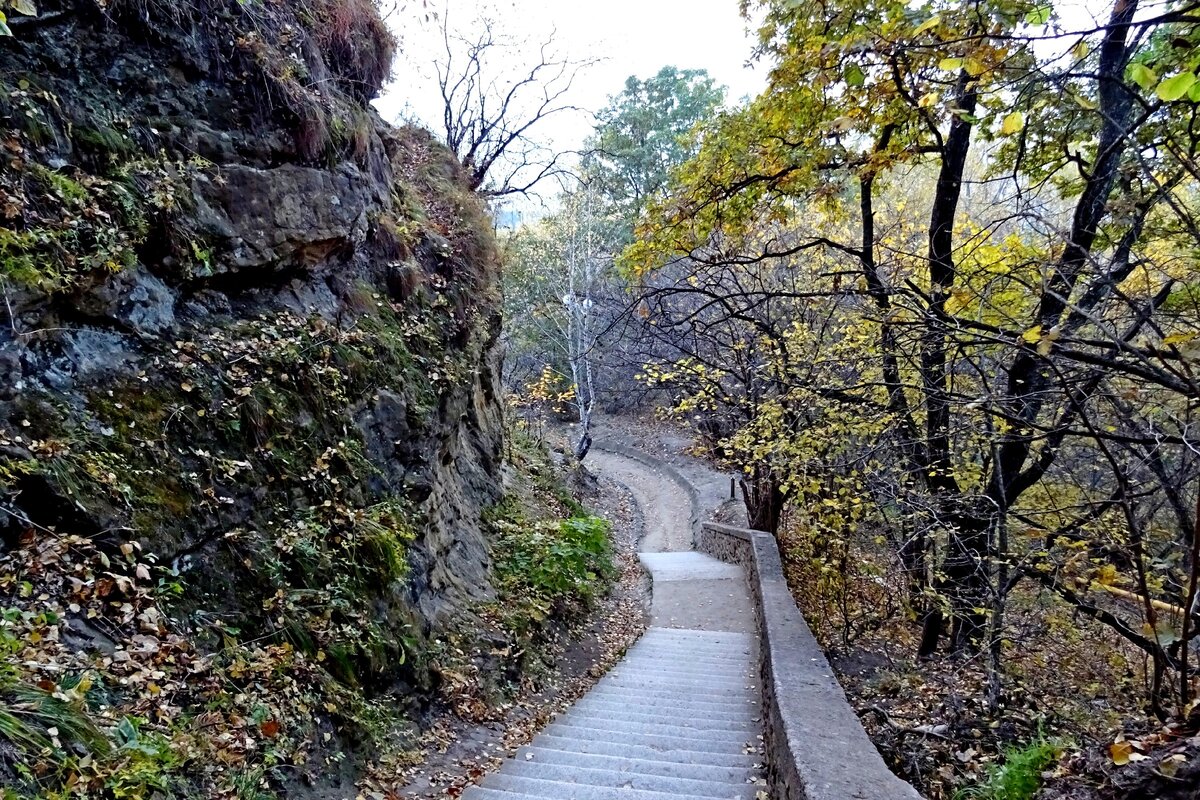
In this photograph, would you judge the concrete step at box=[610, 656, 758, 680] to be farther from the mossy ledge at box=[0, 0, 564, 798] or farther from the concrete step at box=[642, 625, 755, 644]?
the mossy ledge at box=[0, 0, 564, 798]

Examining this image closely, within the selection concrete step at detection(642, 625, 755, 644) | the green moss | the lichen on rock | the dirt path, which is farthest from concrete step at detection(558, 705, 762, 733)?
the dirt path

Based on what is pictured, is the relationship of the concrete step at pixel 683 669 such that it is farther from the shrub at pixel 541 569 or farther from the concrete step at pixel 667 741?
the concrete step at pixel 667 741

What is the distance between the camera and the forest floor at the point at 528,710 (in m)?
4.49

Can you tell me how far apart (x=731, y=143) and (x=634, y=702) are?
560cm

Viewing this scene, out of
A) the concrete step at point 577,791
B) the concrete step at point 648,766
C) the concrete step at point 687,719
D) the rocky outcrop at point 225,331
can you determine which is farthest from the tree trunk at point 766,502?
the concrete step at point 577,791

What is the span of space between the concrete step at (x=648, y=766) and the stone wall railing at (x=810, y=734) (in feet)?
0.83

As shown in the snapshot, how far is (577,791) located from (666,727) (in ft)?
5.15

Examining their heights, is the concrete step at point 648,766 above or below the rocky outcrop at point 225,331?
below

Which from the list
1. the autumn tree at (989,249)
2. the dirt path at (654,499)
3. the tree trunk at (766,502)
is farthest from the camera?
the dirt path at (654,499)

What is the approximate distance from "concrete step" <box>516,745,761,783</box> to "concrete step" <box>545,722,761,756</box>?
363mm

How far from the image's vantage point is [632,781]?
4.25 m

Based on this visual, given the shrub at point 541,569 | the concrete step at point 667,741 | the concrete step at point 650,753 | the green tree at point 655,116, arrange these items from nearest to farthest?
the concrete step at point 650,753, the concrete step at point 667,741, the shrub at point 541,569, the green tree at point 655,116

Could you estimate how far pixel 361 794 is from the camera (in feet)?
12.7

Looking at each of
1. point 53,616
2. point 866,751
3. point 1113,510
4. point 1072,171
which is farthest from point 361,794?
point 1072,171
